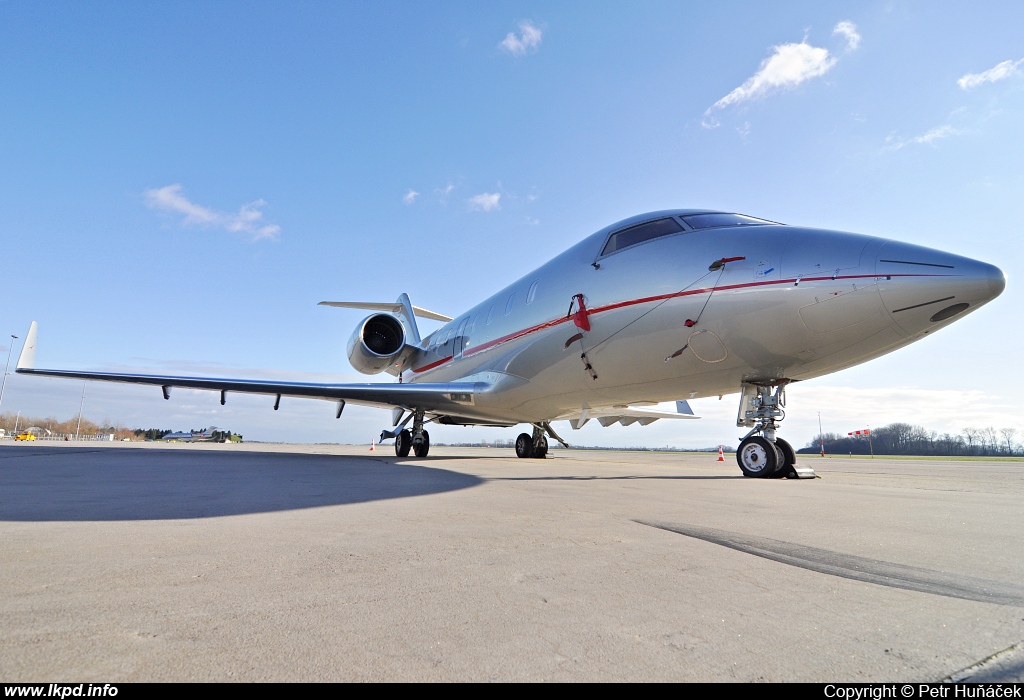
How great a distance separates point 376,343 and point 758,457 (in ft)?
33.8

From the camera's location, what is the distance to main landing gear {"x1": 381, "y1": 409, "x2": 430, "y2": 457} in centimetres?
1234

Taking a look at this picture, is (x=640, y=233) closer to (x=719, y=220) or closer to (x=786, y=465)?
(x=719, y=220)

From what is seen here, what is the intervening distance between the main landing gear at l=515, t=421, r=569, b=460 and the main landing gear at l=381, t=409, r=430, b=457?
13.3 ft

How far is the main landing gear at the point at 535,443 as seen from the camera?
50.8 feet

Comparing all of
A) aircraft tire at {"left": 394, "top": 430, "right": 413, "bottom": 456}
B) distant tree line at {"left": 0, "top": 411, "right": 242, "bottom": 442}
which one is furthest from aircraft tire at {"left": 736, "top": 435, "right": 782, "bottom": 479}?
distant tree line at {"left": 0, "top": 411, "right": 242, "bottom": 442}

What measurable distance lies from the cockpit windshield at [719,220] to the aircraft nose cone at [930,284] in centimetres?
184

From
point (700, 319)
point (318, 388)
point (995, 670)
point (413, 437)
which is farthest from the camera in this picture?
point (413, 437)

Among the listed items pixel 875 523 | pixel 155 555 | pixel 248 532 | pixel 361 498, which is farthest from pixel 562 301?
pixel 155 555

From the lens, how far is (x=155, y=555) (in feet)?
6.55

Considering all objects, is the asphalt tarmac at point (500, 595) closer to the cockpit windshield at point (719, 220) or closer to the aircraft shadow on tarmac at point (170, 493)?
the aircraft shadow on tarmac at point (170, 493)

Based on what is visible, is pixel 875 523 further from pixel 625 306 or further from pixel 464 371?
pixel 464 371

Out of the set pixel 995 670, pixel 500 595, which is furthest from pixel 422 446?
pixel 995 670

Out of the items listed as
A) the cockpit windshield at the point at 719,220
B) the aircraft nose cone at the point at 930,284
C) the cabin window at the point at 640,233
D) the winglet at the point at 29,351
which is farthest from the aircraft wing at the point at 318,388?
the aircraft nose cone at the point at 930,284

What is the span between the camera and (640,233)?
7.23 m
